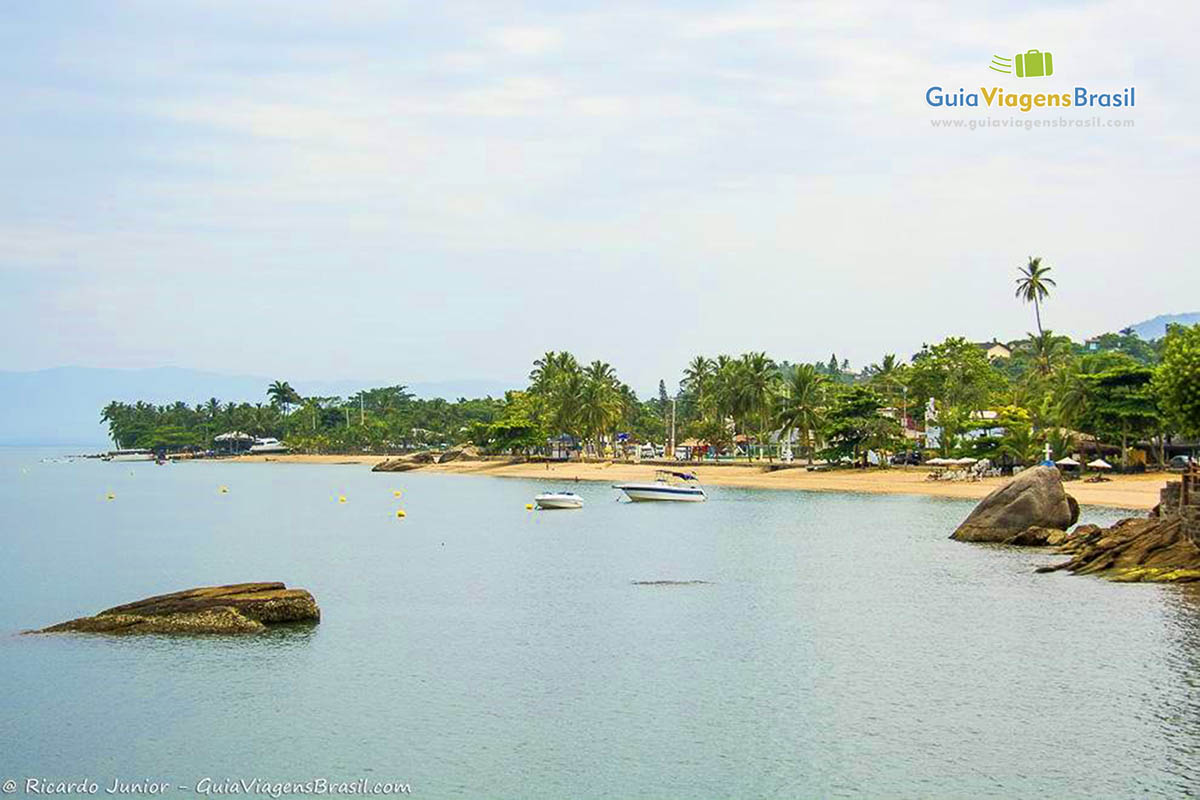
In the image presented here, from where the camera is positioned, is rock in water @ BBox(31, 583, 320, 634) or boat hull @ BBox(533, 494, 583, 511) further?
boat hull @ BBox(533, 494, 583, 511)

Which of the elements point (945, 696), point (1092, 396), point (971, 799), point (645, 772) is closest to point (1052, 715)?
point (945, 696)

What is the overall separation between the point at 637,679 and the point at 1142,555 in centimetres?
2942

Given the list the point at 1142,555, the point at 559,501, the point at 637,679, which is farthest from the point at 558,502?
the point at 637,679

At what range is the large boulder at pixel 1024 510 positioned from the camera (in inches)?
2616

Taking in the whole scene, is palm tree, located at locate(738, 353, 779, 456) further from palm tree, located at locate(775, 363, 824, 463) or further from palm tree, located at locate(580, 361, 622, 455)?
palm tree, located at locate(580, 361, 622, 455)

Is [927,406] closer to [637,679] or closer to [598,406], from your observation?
[598,406]

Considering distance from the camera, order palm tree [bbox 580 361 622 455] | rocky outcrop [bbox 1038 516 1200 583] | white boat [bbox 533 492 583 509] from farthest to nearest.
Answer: palm tree [bbox 580 361 622 455] < white boat [bbox 533 492 583 509] < rocky outcrop [bbox 1038 516 1200 583]

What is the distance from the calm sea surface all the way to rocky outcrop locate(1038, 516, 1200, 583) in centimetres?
236

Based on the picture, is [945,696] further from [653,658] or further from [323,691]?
[323,691]

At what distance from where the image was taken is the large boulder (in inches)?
2616

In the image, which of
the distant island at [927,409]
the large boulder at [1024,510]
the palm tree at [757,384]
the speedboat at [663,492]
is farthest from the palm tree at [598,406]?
the large boulder at [1024,510]

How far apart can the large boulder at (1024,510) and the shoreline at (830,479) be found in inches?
356

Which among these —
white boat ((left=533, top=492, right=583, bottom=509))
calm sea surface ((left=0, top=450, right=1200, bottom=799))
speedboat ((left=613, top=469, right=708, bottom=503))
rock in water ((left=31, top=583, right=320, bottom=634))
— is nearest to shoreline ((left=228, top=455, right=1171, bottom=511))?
speedboat ((left=613, top=469, right=708, bottom=503))

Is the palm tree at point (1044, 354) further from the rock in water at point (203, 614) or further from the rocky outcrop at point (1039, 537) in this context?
the rock in water at point (203, 614)
